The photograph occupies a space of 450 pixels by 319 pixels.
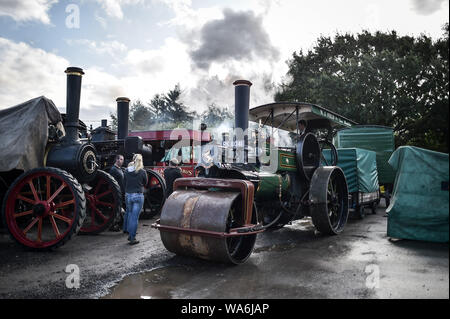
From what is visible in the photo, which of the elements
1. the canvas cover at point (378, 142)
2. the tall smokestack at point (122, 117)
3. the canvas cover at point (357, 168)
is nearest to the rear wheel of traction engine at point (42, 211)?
the tall smokestack at point (122, 117)

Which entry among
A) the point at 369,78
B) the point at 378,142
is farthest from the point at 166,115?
the point at 378,142

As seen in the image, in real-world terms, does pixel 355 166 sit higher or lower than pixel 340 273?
higher

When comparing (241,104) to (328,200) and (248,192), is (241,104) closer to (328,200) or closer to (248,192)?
(248,192)

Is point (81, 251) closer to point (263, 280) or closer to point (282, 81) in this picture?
point (263, 280)

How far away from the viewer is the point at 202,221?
3303mm

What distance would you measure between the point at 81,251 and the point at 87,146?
1.67 m

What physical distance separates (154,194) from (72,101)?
130 inches

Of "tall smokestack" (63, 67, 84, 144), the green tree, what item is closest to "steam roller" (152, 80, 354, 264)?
"tall smokestack" (63, 67, 84, 144)

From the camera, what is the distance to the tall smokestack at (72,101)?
499 centimetres

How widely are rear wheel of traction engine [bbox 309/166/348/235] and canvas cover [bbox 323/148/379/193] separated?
4.37 feet

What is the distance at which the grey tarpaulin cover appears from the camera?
14.5 feet
